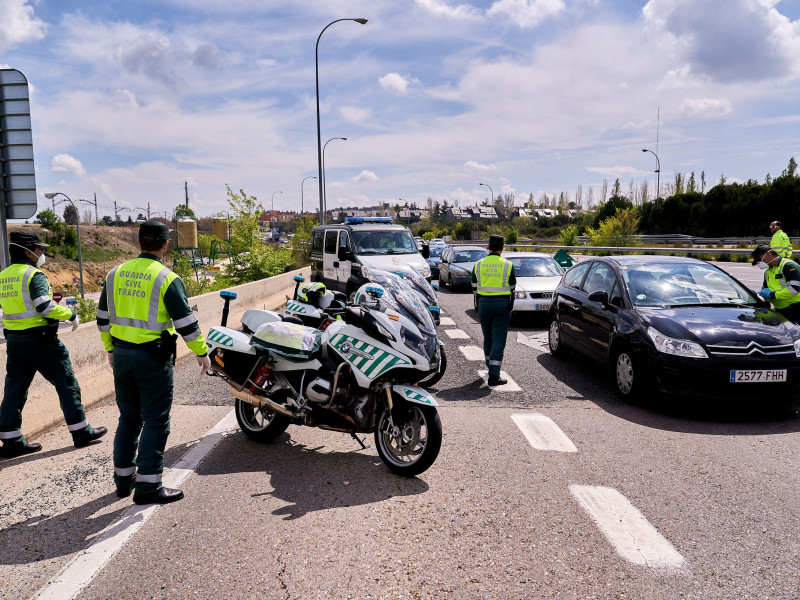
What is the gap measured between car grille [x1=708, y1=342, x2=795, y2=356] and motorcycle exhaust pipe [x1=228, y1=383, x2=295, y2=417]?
406 centimetres

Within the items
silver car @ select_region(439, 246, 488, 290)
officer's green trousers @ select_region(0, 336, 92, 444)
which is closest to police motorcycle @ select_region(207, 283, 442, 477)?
officer's green trousers @ select_region(0, 336, 92, 444)

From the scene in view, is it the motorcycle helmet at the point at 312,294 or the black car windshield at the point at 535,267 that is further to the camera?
the black car windshield at the point at 535,267

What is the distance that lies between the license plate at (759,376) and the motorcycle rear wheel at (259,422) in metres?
4.16

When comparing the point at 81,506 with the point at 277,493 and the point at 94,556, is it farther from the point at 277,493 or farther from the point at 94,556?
the point at 277,493

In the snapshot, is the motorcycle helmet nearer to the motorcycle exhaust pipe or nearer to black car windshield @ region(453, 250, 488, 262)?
the motorcycle exhaust pipe

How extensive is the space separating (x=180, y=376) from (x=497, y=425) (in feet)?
14.8

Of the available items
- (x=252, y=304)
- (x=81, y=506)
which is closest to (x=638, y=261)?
(x=81, y=506)

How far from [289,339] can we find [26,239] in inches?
95.0

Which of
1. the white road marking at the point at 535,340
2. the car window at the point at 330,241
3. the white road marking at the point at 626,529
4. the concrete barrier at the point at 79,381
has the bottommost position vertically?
the white road marking at the point at 535,340

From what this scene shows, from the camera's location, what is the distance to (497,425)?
5844 millimetres

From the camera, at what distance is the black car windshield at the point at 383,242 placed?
1463 centimetres

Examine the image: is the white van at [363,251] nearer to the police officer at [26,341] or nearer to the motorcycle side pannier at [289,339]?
the motorcycle side pannier at [289,339]

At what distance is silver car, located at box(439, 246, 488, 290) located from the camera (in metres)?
20.3

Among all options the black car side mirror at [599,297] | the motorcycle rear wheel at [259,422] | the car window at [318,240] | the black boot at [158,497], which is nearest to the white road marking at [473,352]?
the black car side mirror at [599,297]
